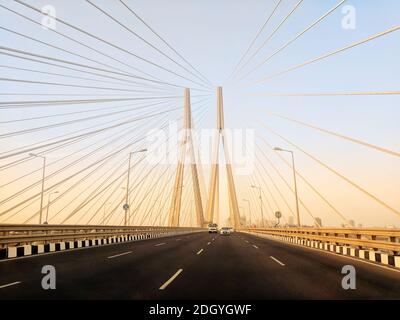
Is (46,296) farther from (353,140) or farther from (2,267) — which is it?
(353,140)

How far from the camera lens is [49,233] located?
63.1 feet

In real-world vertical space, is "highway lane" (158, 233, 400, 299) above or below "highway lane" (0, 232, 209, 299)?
below

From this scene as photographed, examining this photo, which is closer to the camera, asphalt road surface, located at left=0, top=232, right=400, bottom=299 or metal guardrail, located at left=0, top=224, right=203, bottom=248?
asphalt road surface, located at left=0, top=232, right=400, bottom=299

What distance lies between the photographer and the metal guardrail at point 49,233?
15.2 metres

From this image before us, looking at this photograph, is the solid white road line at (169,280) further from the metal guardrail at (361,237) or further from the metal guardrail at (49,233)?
the metal guardrail at (49,233)

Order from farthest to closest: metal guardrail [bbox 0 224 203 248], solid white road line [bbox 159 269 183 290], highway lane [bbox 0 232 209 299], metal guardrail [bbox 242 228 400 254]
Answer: metal guardrail [bbox 0 224 203 248]
metal guardrail [bbox 242 228 400 254]
solid white road line [bbox 159 269 183 290]
highway lane [bbox 0 232 209 299]

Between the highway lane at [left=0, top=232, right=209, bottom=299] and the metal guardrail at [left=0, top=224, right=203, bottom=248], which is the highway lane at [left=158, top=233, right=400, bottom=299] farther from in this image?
the metal guardrail at [left=0, top=224, right=203, bottom=248]

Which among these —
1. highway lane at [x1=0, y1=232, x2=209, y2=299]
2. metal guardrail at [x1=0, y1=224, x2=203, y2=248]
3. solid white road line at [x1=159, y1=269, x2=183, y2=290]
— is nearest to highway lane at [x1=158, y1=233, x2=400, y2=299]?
solid white road line at [x1=159, y1=269, x2=183, y2=290]

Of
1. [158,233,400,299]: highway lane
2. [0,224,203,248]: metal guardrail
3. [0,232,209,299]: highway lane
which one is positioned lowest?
[158,233,400,299]: highway lane

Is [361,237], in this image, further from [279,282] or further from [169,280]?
[169,280]

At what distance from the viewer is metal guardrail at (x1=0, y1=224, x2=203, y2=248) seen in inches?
597

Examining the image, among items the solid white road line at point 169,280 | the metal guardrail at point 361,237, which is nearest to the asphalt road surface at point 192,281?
the solid white road line at point 169,280

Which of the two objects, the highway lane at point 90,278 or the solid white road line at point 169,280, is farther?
the solid white road line at point 169,280

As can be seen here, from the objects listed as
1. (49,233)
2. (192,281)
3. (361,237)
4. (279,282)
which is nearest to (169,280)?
(192,281)
